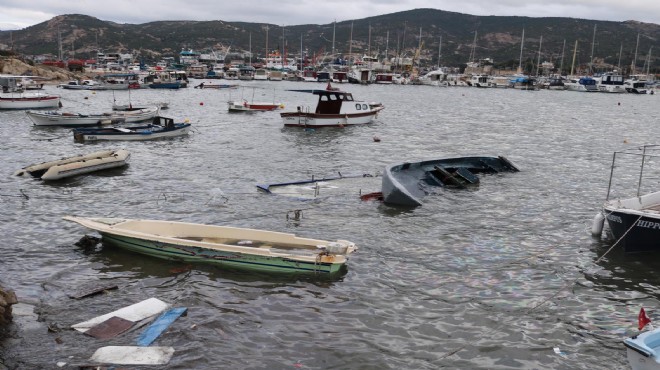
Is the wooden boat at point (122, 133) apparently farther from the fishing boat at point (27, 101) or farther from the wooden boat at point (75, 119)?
the fishing boat at point (27, 101)

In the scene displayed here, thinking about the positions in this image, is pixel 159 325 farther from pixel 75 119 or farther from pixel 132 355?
pixel 75 119

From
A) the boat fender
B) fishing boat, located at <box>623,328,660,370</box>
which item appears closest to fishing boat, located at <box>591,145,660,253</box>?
the boat fender

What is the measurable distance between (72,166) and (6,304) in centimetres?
A: 1491

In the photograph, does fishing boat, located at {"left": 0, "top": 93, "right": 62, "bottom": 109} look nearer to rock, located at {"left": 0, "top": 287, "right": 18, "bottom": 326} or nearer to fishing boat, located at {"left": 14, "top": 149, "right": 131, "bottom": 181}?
fishing boat, located at {"left": 14, "top": 149, "right": 131, "bottom": 181}

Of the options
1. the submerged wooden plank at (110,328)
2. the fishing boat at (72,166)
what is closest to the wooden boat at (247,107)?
the fishing boat at (72,166)

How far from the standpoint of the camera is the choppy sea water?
9.88 metres

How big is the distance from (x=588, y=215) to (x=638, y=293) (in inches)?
288

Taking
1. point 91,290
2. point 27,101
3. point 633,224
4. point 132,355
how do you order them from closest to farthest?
point 132,355 → point 91,290 → point 633,224 → point 27,101

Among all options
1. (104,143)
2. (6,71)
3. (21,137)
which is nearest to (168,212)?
(104,143)

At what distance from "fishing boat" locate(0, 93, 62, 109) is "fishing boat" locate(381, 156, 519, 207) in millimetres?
43127

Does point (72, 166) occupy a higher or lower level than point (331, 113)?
lower

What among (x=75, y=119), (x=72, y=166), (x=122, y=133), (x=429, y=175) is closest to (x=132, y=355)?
(x=429, y=175)

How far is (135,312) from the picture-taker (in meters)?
10.8

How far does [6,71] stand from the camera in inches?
3241
